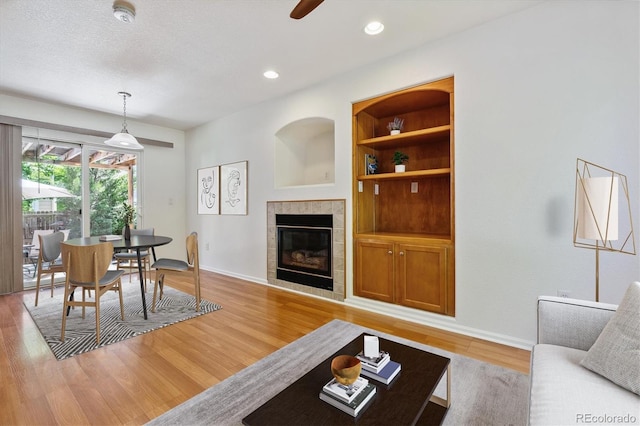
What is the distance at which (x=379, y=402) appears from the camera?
1143 mm

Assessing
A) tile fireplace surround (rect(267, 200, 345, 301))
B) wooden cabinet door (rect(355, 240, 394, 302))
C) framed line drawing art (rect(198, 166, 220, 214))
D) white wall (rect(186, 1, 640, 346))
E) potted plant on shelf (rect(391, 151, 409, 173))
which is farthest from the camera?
framed line drawing art (rect(198, 166, 220, 214))

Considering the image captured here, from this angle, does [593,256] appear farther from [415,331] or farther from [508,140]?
[415,331]

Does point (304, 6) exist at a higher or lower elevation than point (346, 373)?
higher

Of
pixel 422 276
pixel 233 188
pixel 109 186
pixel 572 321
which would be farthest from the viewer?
pixel 109 186

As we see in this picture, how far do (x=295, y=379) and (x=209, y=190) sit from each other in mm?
4211

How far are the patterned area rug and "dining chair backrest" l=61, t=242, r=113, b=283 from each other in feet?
1.71

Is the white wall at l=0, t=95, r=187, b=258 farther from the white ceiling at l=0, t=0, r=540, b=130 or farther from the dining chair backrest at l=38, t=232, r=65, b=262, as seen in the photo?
the dining chair backrest at l=38, t=232, r=65, b=262

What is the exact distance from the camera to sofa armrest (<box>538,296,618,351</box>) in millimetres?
1456

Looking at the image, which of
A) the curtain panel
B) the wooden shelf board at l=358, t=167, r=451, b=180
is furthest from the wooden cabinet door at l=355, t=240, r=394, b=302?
the curtain panel

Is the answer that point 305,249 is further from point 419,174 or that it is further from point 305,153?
point 419,174

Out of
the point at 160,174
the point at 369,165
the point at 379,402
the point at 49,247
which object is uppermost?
the point at 160,174

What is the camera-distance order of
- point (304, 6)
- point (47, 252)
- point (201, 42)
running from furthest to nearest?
1. point (47, 252)
2. point (201, 42)
3. point (304, 6)

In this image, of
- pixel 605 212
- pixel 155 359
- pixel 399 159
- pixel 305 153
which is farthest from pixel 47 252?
pixel 605 212

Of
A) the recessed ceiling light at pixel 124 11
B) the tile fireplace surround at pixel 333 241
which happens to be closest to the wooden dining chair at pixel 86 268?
the recessed ceiling light at pixel 124 11
